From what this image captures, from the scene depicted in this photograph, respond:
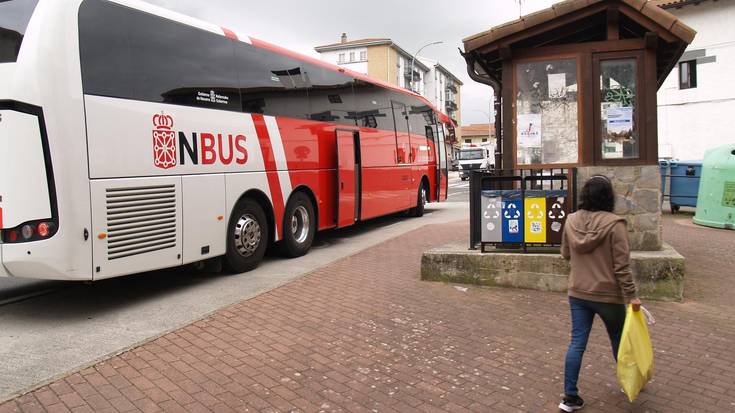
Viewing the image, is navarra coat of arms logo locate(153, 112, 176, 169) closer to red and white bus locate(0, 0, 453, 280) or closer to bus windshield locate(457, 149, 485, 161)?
red and white bus locate(0, 0, 453, 280)

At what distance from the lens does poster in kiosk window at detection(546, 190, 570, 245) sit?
261 inches

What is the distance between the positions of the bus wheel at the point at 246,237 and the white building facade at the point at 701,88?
86.8 ft

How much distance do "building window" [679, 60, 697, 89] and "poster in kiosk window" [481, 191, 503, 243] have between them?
26527 mm

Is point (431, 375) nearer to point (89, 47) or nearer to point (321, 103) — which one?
point (89, 47)

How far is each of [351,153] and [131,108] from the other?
532 centimetres

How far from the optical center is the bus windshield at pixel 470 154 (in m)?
40.6

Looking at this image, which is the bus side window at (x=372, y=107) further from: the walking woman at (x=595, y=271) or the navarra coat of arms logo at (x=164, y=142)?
the walking woman at (x=595, y=271)

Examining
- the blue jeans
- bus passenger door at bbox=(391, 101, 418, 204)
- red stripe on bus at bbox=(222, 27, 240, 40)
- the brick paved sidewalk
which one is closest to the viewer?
the blue jeans

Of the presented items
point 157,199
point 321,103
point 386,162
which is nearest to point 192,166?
point 157,199

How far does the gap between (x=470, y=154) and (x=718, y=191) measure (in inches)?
1161

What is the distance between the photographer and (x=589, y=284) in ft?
11.8

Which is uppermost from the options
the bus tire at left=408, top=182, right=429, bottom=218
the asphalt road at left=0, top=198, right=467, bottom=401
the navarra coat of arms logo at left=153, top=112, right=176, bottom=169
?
the navarra coat of arms logo at left=153, top=112, right=176, bottom=169

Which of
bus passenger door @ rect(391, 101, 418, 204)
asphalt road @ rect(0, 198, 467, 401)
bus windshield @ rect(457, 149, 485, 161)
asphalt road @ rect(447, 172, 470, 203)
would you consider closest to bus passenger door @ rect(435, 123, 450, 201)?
asphalt road @ rect(447, 172, 470, 203)

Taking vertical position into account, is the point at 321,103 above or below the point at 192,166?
above
